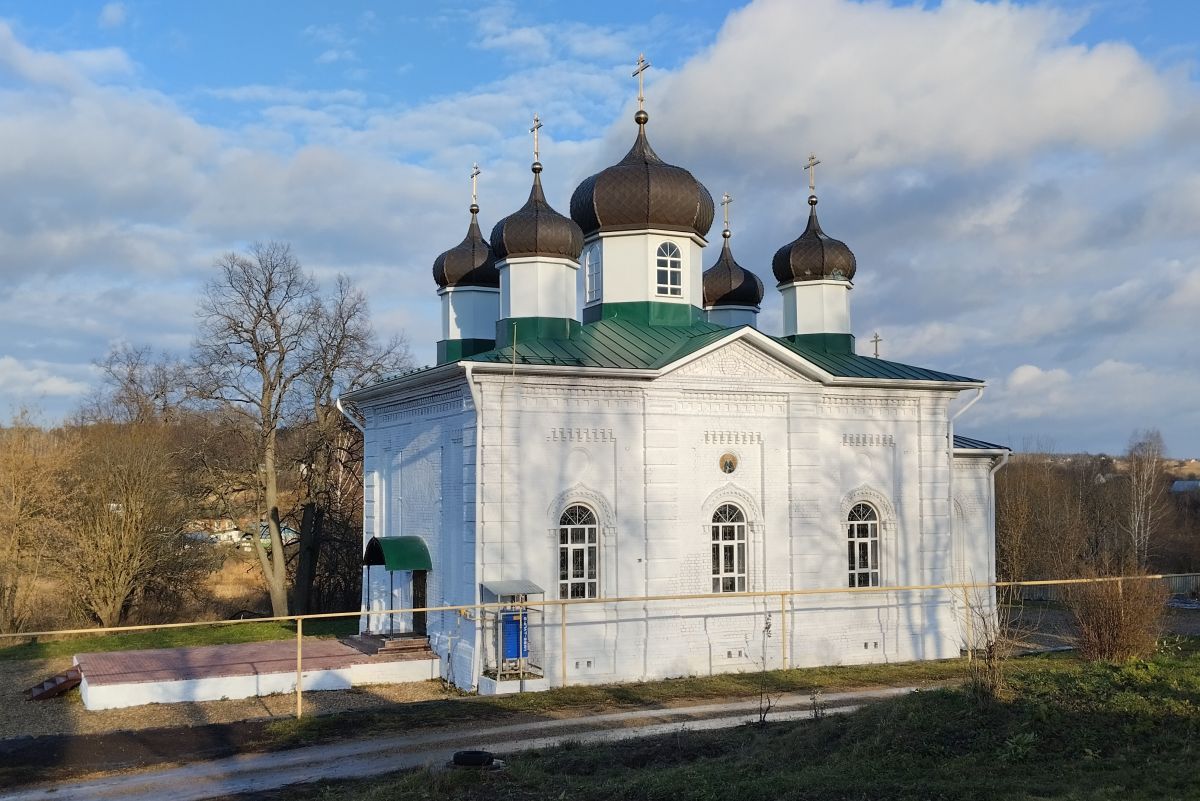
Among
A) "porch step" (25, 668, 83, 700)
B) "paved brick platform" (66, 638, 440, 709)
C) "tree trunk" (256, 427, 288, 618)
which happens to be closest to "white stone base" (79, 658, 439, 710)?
"paved brick platform" (66, 638, 440, 709)

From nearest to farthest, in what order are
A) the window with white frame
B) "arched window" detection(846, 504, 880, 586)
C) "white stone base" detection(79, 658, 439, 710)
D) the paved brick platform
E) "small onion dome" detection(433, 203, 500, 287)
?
"white stone base" detection(79, 658, 439, 710)
the paved brick platform
"arched window" detection(846, 504, 880, 586)
the window with white frame
"small onion dome" detection(433, 203, 500, 287)

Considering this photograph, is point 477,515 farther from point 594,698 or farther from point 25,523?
point 25,523

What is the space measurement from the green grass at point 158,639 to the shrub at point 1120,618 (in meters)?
13.4

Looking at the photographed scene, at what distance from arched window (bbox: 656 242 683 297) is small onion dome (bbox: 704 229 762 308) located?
4.52m

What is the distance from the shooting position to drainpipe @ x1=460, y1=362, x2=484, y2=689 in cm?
1571

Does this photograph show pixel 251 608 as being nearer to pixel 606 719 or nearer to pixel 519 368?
pixel 519 368

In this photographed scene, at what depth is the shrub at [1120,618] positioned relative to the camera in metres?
14.0

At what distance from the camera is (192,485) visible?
2706 cm

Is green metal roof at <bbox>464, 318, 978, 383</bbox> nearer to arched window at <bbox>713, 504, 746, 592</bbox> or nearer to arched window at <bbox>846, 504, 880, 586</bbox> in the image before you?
arched window at <bbox>846, 504, 880, 586</bbox>

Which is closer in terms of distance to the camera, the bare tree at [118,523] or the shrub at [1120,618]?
the shrub at [1120,618]

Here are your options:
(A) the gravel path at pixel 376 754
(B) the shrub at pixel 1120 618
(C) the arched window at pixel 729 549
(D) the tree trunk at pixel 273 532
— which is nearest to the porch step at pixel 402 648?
(A) the gravel path at pixel 376 754

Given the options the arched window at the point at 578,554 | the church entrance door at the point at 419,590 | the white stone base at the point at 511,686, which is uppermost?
the arched window at the point at 578,554

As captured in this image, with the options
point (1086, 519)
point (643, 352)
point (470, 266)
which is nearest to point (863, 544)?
point (643, 352)

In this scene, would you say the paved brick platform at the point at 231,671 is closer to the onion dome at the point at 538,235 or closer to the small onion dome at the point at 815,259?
the onion dome at the point at 538,235
